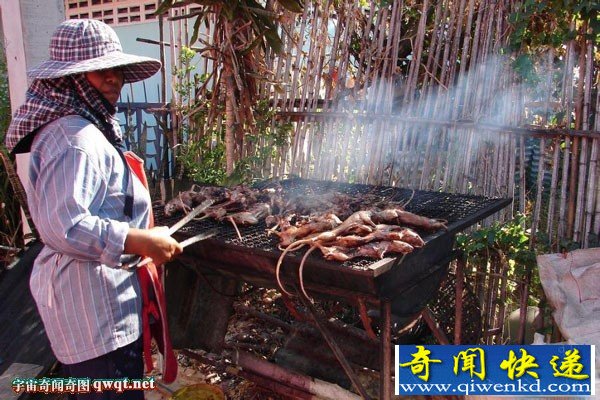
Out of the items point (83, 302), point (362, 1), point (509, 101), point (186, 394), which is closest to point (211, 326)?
point (186, 394)

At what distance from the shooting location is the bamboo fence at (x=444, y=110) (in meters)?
3.85

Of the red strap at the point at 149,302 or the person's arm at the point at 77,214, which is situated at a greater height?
the person's arm at the point at 77,214

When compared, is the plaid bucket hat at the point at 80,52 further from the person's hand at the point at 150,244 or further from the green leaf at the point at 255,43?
the green leaf at the point at 255,43

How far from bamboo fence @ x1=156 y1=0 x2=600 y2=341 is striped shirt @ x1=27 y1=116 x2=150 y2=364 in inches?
118

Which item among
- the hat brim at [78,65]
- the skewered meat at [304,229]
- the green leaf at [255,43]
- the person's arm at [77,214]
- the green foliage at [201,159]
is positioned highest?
the green leaf at [255,43]

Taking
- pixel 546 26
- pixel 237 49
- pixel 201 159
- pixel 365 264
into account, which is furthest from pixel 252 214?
pixel 201 159

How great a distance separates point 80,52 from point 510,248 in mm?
3476

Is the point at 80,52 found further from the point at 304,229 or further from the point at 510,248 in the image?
the point at 510,248

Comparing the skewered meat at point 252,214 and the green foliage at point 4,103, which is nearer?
the skewered meat at point 252,214

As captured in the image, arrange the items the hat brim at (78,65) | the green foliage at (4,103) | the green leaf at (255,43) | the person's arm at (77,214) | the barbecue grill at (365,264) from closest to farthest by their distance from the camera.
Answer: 1. the person's arm at (77,214)
2. the hat brim at (78,65)
3. the barbecue grill at (365,264)
4. the green leaf at (255,43)
5. the green foliage at (4,103)

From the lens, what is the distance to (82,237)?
6.43ft

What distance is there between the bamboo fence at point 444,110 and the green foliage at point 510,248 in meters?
0.10

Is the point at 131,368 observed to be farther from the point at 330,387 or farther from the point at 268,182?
the point at 268,182

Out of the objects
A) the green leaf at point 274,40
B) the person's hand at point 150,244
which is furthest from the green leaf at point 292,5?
the person's hand at point 150,244
